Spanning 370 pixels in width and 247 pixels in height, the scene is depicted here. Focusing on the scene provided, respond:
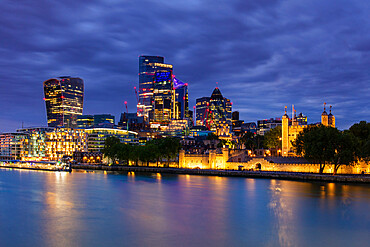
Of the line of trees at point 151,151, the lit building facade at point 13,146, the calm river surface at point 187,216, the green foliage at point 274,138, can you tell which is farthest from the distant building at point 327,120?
the lit building facade at point 13,146

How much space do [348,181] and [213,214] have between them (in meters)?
32.2

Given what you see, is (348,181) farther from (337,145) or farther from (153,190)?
(153,190)

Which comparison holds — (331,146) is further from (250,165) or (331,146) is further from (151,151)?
(151,151)

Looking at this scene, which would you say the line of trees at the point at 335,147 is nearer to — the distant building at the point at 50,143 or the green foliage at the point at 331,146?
the green foliage at the point at 331,146

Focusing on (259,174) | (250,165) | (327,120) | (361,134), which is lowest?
(259,174)

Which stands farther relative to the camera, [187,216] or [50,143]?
[50,143]

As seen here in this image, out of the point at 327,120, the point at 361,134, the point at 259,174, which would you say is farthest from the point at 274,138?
the point at 259,174

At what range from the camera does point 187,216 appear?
36438 mm

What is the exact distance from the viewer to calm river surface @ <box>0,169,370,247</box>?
93.6 ft

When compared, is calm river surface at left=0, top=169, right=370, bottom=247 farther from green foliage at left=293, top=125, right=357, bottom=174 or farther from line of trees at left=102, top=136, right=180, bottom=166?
line of trees at left=102, top=136, right=180, bottom=166

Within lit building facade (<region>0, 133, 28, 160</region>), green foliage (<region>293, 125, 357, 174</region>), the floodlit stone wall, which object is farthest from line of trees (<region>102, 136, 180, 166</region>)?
lit building facade (<region>0, 133, 28, 160</region>)

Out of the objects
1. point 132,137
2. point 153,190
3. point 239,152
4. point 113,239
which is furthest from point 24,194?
point 132,137

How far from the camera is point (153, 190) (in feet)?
177

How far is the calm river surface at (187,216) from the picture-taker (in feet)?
93.6
